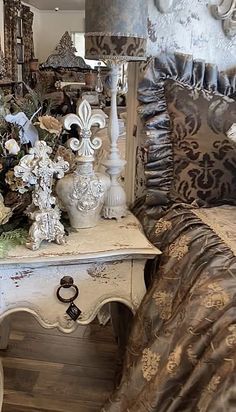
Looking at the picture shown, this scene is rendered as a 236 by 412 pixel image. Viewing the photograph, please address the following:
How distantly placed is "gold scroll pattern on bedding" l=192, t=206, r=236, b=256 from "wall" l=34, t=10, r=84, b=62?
364 inches

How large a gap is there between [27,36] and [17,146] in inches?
325

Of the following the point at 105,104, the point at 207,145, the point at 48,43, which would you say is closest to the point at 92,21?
the point at 207,145

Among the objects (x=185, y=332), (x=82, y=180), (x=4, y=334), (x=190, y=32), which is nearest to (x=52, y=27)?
(x=190, y=32)

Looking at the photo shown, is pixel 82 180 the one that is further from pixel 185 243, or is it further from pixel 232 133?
pixel 232 133

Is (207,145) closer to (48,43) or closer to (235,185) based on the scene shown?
(235,185)

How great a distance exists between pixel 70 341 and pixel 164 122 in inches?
41.9

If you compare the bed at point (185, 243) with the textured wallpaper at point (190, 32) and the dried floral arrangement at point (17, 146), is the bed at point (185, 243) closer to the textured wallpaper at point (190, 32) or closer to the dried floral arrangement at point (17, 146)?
the textured wallpaper at point (190, 32)

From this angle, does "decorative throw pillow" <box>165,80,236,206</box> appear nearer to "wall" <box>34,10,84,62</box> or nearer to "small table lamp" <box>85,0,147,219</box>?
"small table lamp" <box>85,0,147,219</box>

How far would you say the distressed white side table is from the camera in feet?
4.28

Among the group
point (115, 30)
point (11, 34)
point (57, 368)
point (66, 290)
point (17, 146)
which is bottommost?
point (57, 368)

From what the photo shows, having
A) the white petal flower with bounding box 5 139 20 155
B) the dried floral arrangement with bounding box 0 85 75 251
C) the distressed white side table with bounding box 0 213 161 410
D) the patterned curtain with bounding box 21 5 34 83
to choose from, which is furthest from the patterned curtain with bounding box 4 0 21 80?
the distressed white side table with bounding box 0 213 161 410

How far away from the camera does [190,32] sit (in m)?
1.73

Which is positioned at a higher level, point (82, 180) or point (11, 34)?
point (11, 34)

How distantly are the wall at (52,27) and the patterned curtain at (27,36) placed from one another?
0.85m
